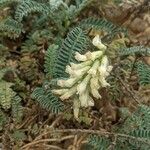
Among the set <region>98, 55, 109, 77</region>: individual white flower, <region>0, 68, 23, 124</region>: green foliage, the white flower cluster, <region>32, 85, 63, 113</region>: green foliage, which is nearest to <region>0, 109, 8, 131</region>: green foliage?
<region>0, 68, 23, 124</region>: green foliage

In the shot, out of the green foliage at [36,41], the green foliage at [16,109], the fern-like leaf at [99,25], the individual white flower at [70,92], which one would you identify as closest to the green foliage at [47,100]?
the green foliage at [16,109]

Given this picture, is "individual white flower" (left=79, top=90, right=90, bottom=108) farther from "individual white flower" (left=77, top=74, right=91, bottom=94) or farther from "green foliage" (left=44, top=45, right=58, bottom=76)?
"green foliage" (left=44, top=45, right=58, bottom=76)

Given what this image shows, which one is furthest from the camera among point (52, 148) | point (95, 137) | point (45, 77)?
point (45, 77)

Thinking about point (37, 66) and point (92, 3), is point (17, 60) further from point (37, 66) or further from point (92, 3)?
point (92, 3)

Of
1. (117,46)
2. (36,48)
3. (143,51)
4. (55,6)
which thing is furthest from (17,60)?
(143,51)

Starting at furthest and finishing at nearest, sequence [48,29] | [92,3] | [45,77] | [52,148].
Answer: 1. [92,3]
2. [48,29]
3. [45,77]
4. [52,148]

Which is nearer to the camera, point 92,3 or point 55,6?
point 55,6
